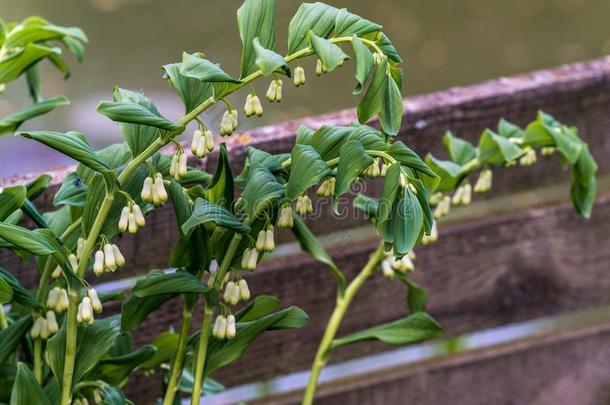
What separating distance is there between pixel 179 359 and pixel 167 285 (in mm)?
114

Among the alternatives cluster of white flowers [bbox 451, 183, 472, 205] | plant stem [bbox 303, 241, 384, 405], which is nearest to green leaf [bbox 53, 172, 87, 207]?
plant stem [bbox 303, 241, 384, 405]

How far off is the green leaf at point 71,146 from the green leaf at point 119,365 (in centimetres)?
22

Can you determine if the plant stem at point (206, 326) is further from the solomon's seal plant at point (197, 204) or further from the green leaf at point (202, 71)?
the green leaf at point (202, 71)

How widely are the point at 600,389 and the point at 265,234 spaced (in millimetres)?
897

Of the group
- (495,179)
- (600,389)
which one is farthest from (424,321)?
(600,389)

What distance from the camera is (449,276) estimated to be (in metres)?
1.40

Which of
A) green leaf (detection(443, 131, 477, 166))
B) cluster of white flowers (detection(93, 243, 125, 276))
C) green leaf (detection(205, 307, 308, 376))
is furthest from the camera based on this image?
green leaf (detection(443, 131, 477, 166))

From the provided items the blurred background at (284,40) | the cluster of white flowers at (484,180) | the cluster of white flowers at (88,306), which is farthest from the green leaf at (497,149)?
the blurred background at (284,40)

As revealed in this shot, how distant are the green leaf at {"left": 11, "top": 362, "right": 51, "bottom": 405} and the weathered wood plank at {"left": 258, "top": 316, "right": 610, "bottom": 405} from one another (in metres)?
0.52

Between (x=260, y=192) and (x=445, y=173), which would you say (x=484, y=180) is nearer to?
(x=445, y=173)

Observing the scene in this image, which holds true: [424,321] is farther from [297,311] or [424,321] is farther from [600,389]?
[600,389]

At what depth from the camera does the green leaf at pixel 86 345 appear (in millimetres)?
897

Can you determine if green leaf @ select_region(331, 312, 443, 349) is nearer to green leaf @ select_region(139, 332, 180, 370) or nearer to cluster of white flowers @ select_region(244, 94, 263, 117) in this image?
green leaf @ select_region(139, 332, 180, 370)

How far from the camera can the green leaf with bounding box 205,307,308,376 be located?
94 centimetres
